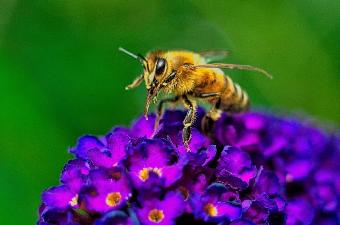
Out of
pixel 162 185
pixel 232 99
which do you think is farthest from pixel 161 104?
pixel 162 185

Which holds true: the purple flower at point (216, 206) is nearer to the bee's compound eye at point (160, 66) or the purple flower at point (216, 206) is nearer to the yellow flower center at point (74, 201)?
the yellow flower center at point (74, 201)

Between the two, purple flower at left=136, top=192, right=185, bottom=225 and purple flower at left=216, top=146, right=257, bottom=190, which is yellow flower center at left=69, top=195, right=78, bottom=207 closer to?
purple flower at left=136, top=192, right=185, bottom=225

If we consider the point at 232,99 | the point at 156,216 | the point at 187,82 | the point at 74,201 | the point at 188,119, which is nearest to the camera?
the point at 156,216

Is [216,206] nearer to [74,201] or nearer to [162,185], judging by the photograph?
[162,185]

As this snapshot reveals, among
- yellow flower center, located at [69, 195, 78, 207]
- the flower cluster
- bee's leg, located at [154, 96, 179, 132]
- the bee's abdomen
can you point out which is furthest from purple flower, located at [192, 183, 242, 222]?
the bee's abdomen

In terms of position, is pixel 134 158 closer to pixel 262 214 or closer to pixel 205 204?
pixel 205 204

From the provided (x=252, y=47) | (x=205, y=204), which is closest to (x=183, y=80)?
(x=205, y=204)
